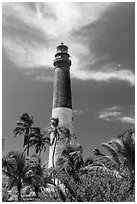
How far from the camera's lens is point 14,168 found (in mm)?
26078

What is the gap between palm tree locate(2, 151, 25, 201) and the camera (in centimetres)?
2576

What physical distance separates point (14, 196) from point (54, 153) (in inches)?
396

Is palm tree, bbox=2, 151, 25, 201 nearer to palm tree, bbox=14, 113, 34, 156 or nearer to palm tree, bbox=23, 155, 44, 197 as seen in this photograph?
palm tree, bbox=23, 155, 44, 197

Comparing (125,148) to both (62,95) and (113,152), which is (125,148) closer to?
(113,152)

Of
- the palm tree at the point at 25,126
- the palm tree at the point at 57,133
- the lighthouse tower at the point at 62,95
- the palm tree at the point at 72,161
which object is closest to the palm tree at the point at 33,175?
the palm tree at the point at 72,161

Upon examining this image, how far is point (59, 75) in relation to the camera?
38.8 meters

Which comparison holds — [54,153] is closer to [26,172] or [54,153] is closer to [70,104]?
[70,104]

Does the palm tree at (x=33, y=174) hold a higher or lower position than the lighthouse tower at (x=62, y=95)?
lower

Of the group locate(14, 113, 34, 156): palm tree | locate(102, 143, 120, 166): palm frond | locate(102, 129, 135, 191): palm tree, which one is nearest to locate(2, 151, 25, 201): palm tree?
locate(102, 129, 135, 191): palm tree

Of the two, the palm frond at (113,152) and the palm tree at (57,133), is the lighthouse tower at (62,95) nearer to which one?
the palm tree at (57,133)

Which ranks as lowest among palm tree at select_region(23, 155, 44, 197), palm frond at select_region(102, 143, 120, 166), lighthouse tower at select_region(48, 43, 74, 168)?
palm tree at select_region(23, 155, 44, 197)

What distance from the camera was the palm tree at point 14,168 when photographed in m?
25.8

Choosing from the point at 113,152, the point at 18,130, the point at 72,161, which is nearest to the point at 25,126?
the point at 18,130

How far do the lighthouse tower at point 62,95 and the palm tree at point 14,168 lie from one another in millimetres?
9191
